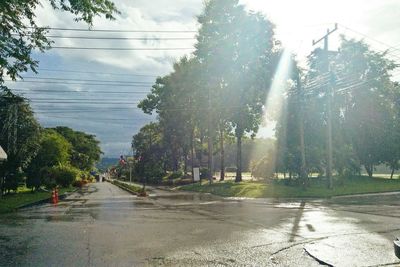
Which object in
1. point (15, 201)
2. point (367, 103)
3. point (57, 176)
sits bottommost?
point (15, 201)

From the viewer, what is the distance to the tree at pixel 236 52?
43.5 metres

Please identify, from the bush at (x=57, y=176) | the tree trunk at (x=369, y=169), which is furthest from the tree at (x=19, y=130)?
the tree trunk at (x=369, y=169)

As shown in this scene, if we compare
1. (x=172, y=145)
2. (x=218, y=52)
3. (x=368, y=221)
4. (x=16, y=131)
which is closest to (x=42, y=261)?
(x=368, y=221)

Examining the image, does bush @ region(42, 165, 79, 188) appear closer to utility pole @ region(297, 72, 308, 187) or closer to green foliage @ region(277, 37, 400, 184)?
green foliage @ region(277, 37, 400, 184)

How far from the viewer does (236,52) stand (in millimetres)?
43938

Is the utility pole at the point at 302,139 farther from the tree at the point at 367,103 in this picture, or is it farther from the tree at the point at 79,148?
the tree at the point at 79,148

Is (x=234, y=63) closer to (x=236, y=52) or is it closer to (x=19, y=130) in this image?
(x=236, y=52)

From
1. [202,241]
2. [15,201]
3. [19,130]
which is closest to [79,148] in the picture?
[19,130]

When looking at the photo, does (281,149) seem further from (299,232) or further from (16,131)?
(299,232)

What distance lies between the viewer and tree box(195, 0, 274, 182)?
4347 cm

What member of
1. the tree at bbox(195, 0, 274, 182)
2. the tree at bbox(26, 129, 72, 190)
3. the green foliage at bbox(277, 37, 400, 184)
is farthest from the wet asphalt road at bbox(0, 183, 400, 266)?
the green foliage at bbox(277, 37, 400, 184)

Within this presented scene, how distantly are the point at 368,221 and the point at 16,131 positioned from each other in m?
41.3

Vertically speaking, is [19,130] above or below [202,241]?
above

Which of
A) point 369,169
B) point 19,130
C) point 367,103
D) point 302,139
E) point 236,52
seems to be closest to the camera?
point 302,139
